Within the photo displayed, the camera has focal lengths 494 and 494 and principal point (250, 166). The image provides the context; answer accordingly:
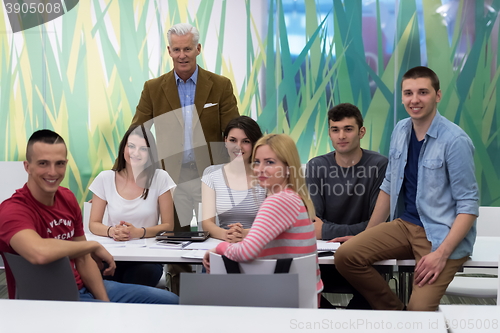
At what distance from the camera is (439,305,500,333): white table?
125cm

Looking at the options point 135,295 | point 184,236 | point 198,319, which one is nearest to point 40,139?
point 135,295

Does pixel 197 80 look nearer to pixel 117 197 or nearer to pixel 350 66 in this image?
pixel 117 197

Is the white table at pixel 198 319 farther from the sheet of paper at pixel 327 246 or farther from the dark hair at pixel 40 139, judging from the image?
the sheet of paper at pixel 327 246

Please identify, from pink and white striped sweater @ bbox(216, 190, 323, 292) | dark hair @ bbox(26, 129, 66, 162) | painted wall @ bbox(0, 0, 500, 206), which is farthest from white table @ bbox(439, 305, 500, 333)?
painted wall @ bbox(0, 0, 500, 206)

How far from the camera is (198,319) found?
130 cm

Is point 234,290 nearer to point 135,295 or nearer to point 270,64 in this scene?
point 135,295

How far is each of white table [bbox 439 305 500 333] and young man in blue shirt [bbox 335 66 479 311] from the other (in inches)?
33.5

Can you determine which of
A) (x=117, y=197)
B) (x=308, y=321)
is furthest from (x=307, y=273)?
(x=117, y=197)

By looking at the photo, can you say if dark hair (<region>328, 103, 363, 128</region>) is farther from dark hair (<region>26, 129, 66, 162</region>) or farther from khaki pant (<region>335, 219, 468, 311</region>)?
dark hair (<region>26, 129, 66, 162</region>)

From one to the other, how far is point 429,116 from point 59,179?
69.2 inches

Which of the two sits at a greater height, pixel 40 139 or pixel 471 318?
pixel 40 139

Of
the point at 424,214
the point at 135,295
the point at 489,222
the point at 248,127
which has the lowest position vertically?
the point at 135,295

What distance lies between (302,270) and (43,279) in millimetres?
883

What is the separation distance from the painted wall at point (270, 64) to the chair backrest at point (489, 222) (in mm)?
1598
